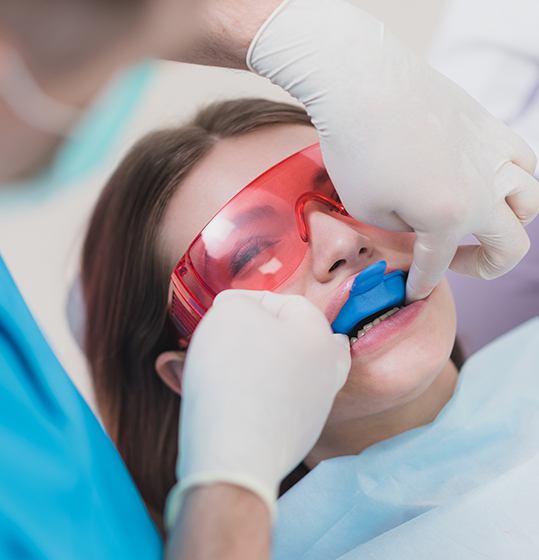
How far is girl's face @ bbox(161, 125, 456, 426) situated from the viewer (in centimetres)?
115

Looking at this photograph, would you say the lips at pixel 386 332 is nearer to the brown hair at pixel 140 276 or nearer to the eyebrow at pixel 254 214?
the eyebrow at pixel 254 214

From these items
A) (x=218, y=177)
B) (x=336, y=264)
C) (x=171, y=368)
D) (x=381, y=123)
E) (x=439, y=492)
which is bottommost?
(x=439, y=492)

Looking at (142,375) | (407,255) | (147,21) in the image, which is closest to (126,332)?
(142,375)

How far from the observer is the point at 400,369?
1160 millimetres

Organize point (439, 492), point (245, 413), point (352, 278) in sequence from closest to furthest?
point (245, 413), point (352, 278), point (439, 492)

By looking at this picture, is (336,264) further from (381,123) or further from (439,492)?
(439,492)

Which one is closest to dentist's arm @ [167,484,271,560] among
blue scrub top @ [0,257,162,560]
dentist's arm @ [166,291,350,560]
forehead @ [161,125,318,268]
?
dentist's arm @ [166,291,350,560]

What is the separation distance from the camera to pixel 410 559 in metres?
1.14

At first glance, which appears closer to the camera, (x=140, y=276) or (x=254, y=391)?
(x=254, y=391)

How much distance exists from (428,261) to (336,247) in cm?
13

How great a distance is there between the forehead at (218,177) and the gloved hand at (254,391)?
28 centimetres

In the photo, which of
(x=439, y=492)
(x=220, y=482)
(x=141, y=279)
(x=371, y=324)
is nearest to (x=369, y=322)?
(x=371, y=324)

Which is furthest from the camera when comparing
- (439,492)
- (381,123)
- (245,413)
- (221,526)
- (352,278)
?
(439,492)

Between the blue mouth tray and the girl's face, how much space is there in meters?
0.01
